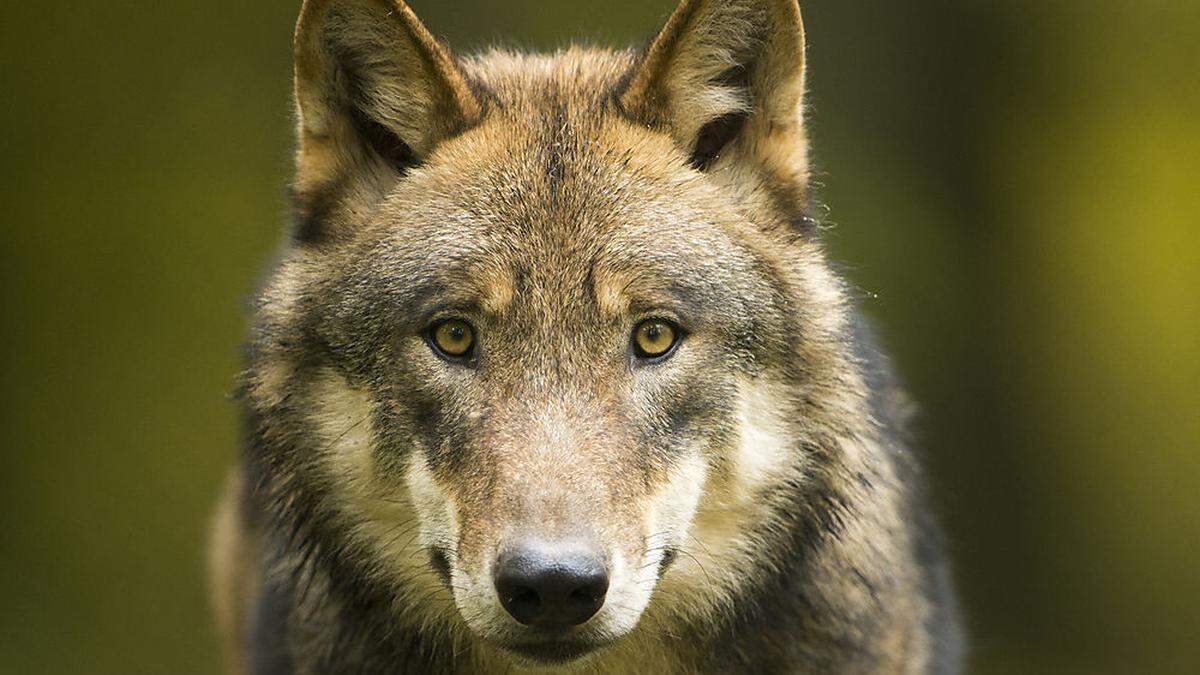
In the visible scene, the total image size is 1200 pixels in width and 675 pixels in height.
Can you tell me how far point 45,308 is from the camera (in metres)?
9.83

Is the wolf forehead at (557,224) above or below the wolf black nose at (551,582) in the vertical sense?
above

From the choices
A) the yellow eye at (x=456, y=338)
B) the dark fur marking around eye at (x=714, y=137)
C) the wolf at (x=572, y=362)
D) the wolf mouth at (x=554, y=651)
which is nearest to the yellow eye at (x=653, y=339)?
the wolf at (x=572, y=362)

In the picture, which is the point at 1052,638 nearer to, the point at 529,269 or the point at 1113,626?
the point at 1113,626

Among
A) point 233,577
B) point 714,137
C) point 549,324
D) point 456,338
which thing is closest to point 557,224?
point 549,324

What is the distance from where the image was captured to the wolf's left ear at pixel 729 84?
4023mm

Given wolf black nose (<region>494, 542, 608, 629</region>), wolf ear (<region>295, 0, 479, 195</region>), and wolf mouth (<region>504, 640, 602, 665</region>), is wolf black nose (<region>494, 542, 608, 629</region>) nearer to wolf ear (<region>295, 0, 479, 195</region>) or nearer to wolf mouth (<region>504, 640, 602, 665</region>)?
wolf mouth (<region>504, 640, 602, 665</region>)

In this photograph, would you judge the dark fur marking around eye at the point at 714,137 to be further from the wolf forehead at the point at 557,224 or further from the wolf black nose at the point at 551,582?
the wolf black nose at the point at 551,582

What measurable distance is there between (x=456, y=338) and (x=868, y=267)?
6.41 metres

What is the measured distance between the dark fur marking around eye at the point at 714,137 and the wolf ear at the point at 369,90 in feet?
2.15

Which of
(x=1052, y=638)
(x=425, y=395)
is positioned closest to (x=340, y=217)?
(x=425, y=395)

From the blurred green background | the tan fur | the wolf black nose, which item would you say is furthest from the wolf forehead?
the blurred green background

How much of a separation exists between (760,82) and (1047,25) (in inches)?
244

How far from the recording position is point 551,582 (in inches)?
129

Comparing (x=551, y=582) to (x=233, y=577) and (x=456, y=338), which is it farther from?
(x=233, y=577)
